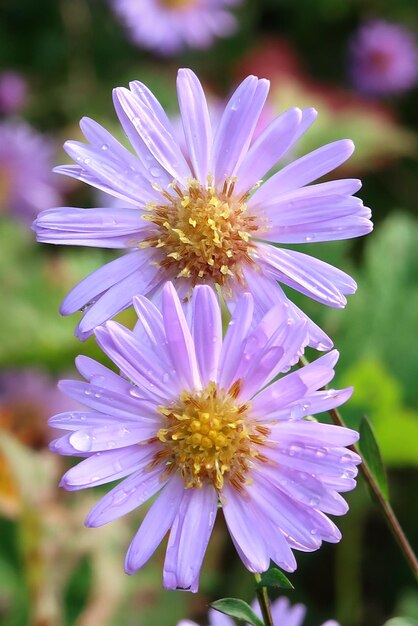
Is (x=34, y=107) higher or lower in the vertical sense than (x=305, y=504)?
higher

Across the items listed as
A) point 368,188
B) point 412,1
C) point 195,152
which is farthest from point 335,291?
point 412,1

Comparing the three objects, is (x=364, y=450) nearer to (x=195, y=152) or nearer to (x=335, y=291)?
(x=335, y=291)

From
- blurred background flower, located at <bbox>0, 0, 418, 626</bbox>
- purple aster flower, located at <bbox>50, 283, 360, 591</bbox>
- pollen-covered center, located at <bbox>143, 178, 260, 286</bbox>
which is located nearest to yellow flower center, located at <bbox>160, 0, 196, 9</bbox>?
blurred background flower, located at <bbox>0, 0, 418, 626</bbox>

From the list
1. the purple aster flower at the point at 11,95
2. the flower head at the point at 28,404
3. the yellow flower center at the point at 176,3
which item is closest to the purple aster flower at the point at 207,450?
the flower head at the point at 28,404

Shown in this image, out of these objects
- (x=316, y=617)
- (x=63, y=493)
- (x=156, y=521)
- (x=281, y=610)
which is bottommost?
(x=316, y=617)

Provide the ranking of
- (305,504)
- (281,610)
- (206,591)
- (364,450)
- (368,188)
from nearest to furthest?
(305,504)
(364,450)
(281,610)
(206,591)
(368,188)

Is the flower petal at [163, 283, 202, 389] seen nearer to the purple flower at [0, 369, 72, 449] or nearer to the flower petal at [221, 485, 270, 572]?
the flower petal at [221, 485, 270, 572]

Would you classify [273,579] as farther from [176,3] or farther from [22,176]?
[176,3]
